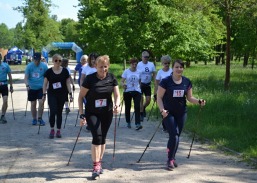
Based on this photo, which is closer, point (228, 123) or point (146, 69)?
point (228, 123)

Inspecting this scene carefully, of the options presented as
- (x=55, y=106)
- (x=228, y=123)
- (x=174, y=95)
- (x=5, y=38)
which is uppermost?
(x=5, y=38)

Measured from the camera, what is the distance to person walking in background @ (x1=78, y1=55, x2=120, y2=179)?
595cm

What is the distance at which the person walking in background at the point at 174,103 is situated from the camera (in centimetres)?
641

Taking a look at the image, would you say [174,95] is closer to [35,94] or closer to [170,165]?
[170,165]

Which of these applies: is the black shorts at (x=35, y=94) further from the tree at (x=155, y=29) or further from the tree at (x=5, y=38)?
the tree at (x=5, y=38)

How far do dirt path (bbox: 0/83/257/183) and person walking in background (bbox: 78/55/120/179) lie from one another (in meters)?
0.47

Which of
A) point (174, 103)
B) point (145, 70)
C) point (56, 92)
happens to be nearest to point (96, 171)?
point (174, 103)

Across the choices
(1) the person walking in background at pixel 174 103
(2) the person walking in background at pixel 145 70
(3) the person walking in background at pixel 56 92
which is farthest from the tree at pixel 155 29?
(1) the person walking in background at pixel 174 103

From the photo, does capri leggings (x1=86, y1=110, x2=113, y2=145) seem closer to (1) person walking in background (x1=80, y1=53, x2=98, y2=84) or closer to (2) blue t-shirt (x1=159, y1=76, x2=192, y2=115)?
(2) blue t-shirt (x1=159, y1=76, x2=192, y2=115)

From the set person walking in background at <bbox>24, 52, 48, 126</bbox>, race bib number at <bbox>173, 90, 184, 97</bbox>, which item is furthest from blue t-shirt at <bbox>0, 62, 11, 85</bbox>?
race bib number at <bbox>173, 90, 184, 97</bbox>

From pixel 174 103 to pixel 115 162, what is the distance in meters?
1.52

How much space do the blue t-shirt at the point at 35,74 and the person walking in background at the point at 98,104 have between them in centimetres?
489

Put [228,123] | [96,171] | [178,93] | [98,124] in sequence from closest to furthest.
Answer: [96,171], [98,124], [178,93], [228,123]

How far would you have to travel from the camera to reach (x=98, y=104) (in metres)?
6.02
